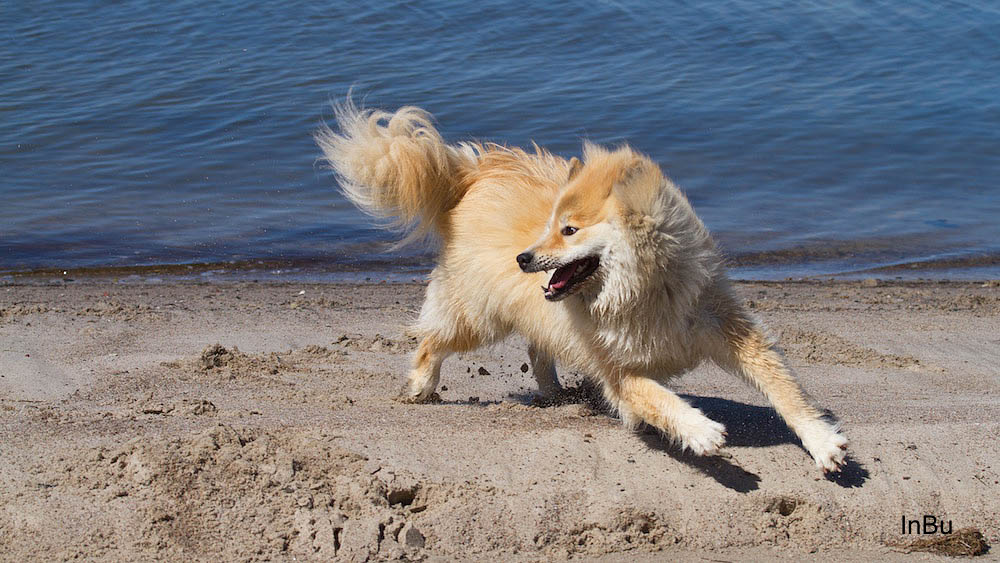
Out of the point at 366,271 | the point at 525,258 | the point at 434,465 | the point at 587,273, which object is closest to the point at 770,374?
the point at 587,273

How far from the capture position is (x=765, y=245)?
9.69 metres

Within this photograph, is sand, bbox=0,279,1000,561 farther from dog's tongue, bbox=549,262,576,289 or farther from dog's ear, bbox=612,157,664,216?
dog's ear, bbox=612,157,664,216

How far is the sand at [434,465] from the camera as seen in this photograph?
11.8 feet

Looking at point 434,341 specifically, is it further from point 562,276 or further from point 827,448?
point 827,448

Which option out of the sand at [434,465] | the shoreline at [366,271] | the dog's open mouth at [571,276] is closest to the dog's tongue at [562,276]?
the dog's open mouth at [571,276]

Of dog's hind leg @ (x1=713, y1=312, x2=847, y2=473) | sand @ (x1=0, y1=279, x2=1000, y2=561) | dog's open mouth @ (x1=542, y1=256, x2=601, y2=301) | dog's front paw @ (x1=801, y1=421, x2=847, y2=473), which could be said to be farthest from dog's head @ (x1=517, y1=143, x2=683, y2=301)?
dog's front paw @ (x1=801, y1=421, x2=847, y2=473)

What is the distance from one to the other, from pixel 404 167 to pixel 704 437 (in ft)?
6.78

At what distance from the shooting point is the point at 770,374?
4227 millimetres

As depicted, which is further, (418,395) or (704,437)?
(418,395)

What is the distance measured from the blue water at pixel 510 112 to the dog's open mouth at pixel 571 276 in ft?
17.0

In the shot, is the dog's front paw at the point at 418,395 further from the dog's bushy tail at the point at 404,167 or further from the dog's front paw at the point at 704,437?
the dog's front paw at the point at 704,437

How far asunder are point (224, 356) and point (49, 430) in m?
1.47

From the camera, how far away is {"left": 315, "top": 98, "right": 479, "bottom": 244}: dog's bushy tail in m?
5.09

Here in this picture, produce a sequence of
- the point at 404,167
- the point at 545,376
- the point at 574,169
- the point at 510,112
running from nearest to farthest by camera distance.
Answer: the point at 574,169 < the point at 404,167 < the point at 545,376 < the point at 510,112
